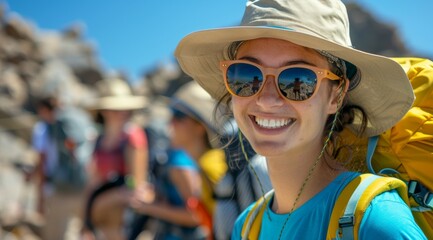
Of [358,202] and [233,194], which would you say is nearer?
[358,202]

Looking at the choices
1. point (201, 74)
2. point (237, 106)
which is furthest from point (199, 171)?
point (237, 106)

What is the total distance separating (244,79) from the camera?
2.02 m

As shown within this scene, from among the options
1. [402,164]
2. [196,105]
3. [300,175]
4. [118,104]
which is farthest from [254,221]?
[118,104]

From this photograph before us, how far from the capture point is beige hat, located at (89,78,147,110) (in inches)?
263

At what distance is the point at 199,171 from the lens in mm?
4566

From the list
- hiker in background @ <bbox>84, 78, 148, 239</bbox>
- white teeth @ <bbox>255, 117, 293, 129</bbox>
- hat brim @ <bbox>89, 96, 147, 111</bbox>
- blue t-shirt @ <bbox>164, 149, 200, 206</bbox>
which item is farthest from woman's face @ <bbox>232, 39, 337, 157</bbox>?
hat brim @ <bbox>89, 96, 147, 111</bbox>

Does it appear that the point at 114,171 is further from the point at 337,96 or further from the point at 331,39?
the point at 331,39

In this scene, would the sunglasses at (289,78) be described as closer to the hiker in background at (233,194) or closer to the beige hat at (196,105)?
the hiker in background at (233,194)

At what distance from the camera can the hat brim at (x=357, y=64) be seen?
1.89 metres

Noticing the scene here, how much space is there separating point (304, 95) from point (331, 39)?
0.19m

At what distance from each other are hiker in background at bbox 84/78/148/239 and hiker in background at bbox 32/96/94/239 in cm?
106

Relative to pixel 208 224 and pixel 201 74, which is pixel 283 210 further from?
pixel 208 224

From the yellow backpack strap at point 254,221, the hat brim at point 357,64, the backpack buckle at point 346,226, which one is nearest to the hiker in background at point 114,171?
the yellow backpack strap at point 254,221

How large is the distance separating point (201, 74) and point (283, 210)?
612 millimetres
